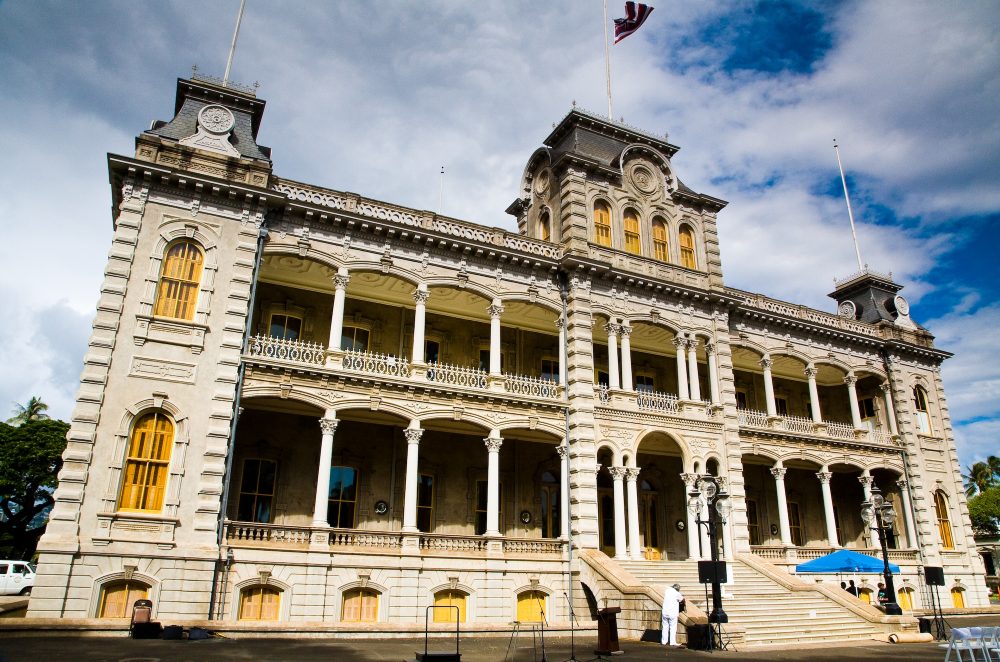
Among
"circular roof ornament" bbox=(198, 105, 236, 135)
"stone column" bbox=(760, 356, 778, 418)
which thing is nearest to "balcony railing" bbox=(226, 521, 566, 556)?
"circular roof ornament" bbox=(198, 105, 236, 135)

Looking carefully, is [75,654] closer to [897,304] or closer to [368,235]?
[368,235]

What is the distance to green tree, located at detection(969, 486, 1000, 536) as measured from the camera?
60.6 m

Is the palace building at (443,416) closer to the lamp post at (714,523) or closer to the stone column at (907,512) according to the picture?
the stone column at (907,512)

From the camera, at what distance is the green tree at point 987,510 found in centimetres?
6056

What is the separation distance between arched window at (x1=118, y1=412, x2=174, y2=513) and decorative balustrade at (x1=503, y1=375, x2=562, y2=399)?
10707 mm

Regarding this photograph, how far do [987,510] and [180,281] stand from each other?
68.2m

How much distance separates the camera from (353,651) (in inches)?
583

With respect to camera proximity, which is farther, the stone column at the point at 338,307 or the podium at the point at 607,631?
the stone column at the point at 338,307

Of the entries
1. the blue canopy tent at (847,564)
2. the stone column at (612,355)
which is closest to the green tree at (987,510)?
the blue canopy tent at (847,564)

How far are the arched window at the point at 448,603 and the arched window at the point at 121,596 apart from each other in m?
7.92

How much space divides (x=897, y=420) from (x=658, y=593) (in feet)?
69.4

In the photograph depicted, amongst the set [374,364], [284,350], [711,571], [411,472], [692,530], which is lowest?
[711,571]

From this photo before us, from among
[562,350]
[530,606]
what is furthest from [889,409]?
[530,606]

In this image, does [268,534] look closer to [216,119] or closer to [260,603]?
[260,603]
